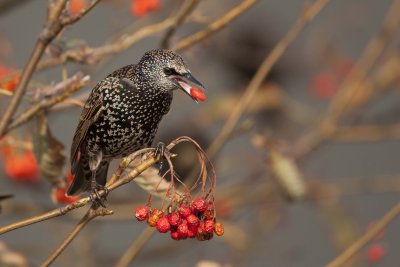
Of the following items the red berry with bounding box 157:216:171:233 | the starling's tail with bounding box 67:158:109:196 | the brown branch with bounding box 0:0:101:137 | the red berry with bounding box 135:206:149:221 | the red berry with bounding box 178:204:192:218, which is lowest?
the red berry with bounding box 157:216:171:233

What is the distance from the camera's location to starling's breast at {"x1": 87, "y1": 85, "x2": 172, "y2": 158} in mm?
2729

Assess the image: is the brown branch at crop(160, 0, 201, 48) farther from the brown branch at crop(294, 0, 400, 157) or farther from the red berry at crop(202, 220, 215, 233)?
the brown branch at crop(294, 0, 400, 157)

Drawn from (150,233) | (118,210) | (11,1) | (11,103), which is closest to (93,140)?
(150,233)

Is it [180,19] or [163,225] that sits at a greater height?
[180,19]

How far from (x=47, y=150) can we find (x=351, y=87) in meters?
2.05

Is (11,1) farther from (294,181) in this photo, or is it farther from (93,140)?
(294,181)

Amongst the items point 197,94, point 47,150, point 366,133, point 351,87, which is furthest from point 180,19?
point 366,133

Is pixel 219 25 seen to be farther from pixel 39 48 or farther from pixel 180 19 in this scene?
pixel 39 48

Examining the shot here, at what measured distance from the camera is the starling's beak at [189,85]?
2.18 meters

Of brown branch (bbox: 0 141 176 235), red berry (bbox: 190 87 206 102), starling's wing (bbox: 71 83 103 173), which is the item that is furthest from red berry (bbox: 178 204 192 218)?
starling's wing (bbox: 71 83 103 173)

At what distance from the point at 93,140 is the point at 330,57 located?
3.03 m

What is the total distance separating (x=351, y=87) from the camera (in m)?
4.27

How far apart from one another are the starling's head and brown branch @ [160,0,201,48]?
1.33 ft

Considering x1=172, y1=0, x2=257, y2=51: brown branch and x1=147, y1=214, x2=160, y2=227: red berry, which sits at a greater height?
x1=172, y1=0, x2=257, y2=51: brown branch
